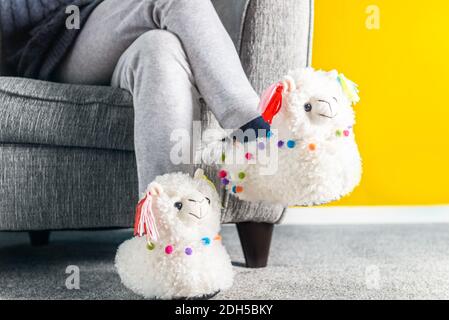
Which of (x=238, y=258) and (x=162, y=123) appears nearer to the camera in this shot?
(x=162, y=123)

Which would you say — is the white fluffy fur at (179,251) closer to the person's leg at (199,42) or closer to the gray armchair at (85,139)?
the person's leg at (199,42)

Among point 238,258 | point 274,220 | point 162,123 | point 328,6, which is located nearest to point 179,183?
point 162,123

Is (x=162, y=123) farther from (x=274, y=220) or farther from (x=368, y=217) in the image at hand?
(x=368, y=217)

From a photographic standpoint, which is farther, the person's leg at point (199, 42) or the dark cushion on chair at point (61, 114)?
the dark cushion on chair at point (61, 114)

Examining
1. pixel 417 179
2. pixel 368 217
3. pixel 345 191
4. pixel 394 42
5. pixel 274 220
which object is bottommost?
pixel 368 217

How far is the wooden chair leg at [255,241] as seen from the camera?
1172mm

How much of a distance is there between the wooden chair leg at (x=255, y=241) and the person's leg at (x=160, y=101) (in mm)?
354

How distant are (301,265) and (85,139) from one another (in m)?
0.53

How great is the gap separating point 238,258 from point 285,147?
55 centimetres

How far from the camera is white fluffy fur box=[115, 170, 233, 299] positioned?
31.4 inches

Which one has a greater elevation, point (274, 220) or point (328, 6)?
point (328, 6)

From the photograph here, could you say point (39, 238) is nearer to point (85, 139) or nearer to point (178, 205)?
point (85, 139)

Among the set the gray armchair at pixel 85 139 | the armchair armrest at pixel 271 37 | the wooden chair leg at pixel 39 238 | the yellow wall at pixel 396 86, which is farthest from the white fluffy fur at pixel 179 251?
the yellow wall at pixel 396 86
